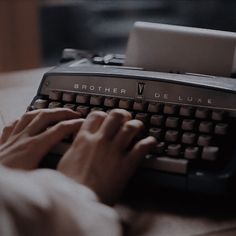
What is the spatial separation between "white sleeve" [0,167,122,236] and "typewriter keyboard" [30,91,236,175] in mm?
122

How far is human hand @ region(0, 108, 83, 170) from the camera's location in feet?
2.36

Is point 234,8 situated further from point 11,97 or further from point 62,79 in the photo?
point 62,79

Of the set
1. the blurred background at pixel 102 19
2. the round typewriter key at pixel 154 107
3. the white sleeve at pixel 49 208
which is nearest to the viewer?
the white sleeve at pixel 49 208

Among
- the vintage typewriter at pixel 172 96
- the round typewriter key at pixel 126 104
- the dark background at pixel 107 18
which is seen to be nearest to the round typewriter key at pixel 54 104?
the vintage typewriter at pixel 172 96

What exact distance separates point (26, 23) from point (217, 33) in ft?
5.28

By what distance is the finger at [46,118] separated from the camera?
754 millimetres

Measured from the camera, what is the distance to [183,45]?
844 mm

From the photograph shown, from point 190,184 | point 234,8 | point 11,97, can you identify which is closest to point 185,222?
point 190,184

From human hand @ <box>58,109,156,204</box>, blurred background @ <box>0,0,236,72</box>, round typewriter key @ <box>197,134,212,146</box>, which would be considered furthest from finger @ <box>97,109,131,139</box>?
blurred background @ <box>0,0,236,72</box>

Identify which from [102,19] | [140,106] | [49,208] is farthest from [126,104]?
[102,19]

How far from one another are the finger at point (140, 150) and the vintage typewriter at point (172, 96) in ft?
0.05

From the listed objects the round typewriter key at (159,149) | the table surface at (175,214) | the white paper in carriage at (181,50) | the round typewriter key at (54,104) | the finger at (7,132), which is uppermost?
the white paper in carriage at (181,50)

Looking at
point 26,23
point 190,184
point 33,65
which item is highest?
point 190,184

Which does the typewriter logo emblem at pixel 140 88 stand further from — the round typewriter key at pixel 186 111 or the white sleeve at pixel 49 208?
the white sleeve at pixel 49 208
